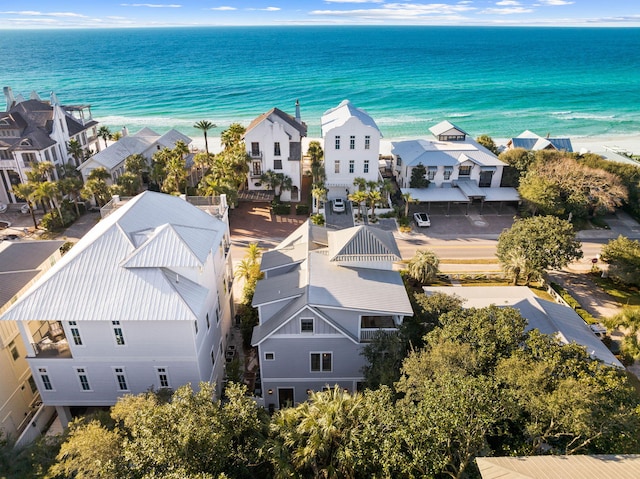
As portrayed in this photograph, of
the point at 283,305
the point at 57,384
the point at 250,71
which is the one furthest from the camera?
the point at 250,71

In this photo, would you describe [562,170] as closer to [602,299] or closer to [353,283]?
[602,299]

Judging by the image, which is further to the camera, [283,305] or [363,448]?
[283,305]

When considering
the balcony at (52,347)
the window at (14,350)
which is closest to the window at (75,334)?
the balcony at (52,347)

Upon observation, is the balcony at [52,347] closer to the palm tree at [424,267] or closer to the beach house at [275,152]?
the palm tree at [424,267]

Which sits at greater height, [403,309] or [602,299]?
[403,309]

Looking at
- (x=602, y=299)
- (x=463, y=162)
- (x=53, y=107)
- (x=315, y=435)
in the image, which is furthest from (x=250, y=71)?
(x=315, y=435)

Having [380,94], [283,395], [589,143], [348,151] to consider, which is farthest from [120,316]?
[380,94]

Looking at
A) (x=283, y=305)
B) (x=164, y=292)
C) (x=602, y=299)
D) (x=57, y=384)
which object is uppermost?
(x=164, y=292)
